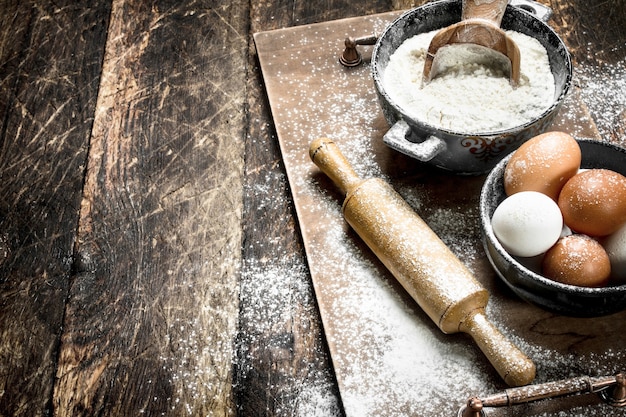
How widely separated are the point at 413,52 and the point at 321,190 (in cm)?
29

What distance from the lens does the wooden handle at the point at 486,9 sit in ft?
3.72

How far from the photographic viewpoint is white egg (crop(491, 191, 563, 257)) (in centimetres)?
87

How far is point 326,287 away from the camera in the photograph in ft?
3.41

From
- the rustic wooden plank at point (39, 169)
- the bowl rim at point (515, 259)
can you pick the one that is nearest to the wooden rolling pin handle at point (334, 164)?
the bowl rim at point (515, 259)

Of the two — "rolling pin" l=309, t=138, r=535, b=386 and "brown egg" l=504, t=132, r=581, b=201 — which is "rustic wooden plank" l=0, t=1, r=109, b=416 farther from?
"brown egg" l=504, t=132, r=581, b=201

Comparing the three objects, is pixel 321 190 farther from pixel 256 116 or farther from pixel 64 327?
pixel 64 327

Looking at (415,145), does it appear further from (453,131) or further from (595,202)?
(595,202)

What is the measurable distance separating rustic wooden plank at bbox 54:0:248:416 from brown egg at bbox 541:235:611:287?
490mm

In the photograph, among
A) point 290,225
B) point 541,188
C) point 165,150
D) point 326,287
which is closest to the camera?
point 541,188

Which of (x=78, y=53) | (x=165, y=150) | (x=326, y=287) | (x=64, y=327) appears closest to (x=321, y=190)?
(x=326, y=287)

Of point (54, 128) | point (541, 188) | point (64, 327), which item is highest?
point (541, 188)

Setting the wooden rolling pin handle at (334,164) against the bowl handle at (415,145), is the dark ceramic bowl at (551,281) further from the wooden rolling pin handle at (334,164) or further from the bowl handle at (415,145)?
the wooden rolling pin handle at (334,164)

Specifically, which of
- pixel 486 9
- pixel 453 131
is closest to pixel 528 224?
pixel 453 131

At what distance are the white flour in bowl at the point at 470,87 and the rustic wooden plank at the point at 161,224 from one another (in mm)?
345
